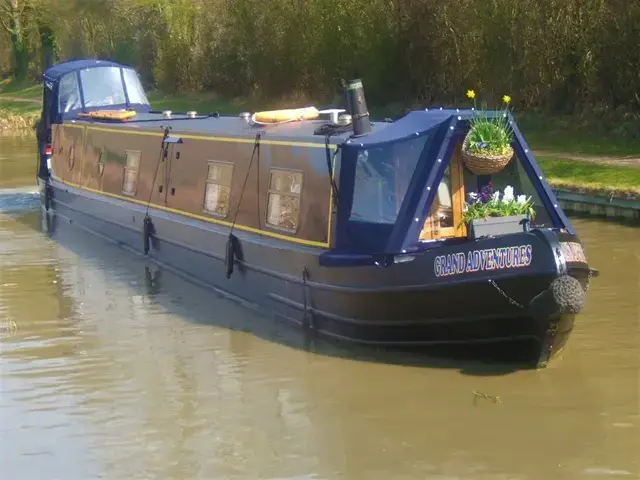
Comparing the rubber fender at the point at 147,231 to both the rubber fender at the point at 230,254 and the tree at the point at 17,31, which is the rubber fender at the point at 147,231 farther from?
the tree at the point at 17,31

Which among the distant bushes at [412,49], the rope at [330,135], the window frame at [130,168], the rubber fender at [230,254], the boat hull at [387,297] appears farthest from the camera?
the distant bushes at [412,49]

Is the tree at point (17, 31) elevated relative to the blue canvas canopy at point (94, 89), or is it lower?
elevated

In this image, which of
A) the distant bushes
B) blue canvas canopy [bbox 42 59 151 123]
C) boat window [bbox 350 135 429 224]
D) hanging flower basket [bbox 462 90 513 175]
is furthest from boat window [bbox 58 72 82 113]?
hanging flower basket [bbox 462 90 513 175]

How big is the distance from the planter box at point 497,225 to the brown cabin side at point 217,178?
51.1 inches

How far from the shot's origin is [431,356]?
8.23 m

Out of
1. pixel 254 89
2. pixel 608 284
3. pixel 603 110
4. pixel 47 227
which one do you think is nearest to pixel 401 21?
pixel 603 110

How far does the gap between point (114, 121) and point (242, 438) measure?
9146 mm

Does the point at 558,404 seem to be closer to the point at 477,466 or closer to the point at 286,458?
the point at 477,466

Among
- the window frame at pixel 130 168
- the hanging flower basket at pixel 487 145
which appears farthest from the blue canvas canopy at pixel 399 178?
the window frame at pixel 130 168

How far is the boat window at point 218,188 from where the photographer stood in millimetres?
11000

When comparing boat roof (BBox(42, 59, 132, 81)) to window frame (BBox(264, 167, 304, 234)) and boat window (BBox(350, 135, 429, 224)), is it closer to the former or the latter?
window frame (BBox(264, 167, 304, 234))

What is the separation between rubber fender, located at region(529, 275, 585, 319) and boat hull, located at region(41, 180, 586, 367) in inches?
2.6

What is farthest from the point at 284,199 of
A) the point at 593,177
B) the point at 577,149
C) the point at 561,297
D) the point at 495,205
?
the point at 577,149

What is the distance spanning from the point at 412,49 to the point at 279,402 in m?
17.7
